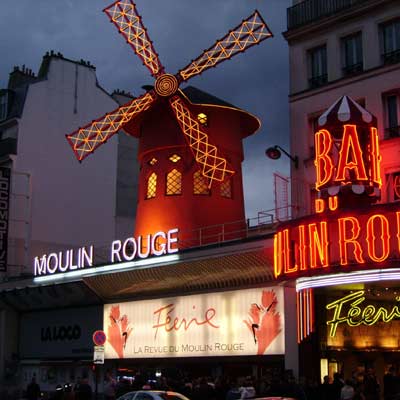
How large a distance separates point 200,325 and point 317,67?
6.25m

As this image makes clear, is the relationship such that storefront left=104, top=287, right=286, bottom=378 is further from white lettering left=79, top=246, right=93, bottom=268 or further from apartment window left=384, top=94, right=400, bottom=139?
apartment window left=384, top=94, right=400, bottom=139

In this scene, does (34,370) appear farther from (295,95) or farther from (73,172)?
(295,95)

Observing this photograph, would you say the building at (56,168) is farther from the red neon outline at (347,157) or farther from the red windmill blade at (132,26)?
the red neon outline at (347,157)

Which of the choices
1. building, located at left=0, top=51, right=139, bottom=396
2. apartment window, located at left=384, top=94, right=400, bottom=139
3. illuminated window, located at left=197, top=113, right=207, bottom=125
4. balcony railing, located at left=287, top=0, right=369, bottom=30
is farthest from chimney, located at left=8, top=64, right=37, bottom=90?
apartment window, located at left=384, top=94, right=400, bottom=139

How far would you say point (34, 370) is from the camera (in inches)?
949

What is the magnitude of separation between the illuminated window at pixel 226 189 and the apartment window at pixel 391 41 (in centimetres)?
731

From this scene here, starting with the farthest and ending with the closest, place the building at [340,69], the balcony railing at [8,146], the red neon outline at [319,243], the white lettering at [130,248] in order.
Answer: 1. the balcony railing at [8,146]
2. the white lettering at [130,248]
3. the building at [340,69]
4. the red neon outline at [319,243]

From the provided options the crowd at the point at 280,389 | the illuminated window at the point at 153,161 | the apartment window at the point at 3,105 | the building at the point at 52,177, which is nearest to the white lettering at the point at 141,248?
the illuminated window at the point at 153,161

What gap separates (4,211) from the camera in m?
24.6

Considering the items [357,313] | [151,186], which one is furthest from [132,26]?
[357,313]

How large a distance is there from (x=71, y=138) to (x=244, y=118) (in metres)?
4.88

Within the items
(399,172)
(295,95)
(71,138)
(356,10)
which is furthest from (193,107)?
(399,172)

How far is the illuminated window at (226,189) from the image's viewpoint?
71.1 ft

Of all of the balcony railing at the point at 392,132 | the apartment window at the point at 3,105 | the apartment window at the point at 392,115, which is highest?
the apartment window at the point at 3,105
